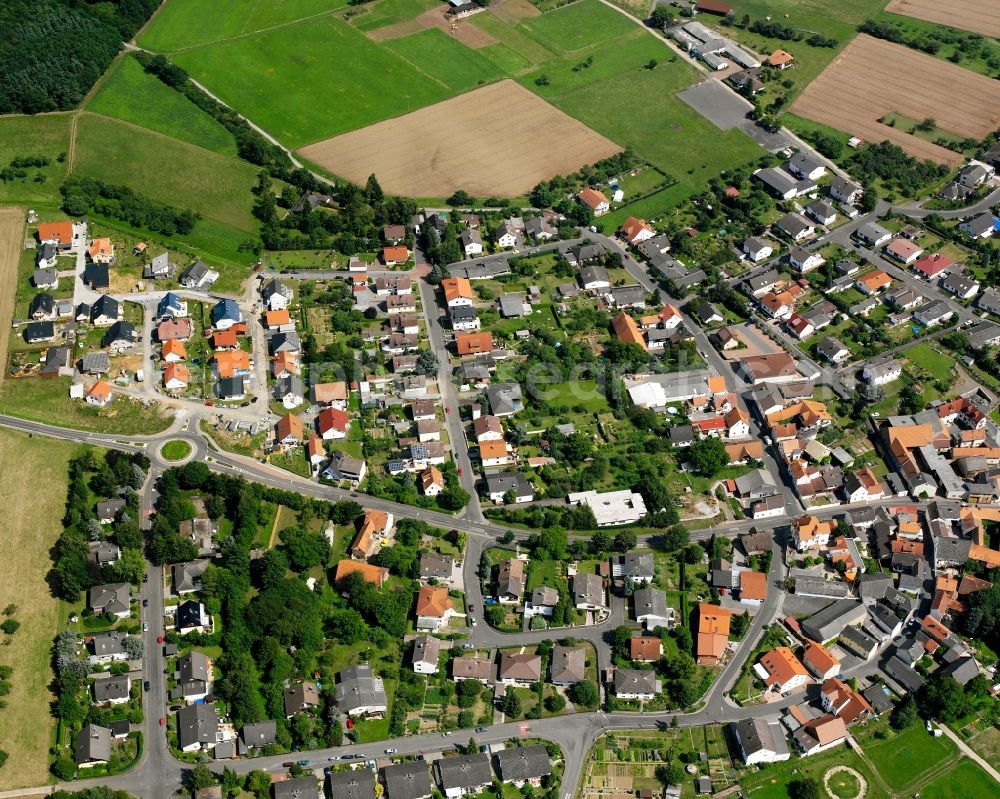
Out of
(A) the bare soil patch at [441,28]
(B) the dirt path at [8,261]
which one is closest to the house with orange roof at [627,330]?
(B) the dirt path at [8,261]

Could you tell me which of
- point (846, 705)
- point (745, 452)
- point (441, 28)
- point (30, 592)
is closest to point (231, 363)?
point (30, 592)

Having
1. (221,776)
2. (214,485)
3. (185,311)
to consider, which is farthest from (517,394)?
(221,776)

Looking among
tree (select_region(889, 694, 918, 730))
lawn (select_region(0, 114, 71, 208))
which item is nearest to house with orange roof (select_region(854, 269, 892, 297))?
tree (select_region(889, 694, 918, 730))

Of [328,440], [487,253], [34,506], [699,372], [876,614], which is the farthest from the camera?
[487,253]

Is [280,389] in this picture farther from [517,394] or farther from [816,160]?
[816,160]

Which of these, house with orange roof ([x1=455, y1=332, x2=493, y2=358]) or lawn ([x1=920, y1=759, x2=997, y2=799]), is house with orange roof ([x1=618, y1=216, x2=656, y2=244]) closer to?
house with orange roof ([x1=455, y1=332, x2=493, y2=358])

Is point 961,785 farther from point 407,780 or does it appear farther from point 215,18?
point 215,18
